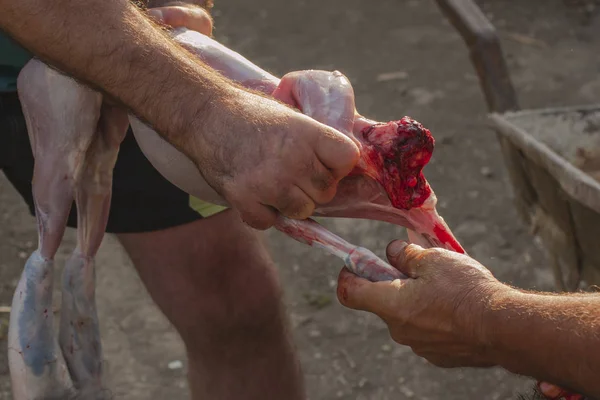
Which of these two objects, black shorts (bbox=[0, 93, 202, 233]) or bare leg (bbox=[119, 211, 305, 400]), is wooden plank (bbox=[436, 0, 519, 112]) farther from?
black shorts (bbox=[0, 93, 202, 233])

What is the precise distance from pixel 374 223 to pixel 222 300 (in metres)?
1.92

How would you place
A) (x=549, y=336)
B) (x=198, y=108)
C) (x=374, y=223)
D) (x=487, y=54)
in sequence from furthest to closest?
(x=374, y=223) < (x=487, y=54) < (x=198, y=108) < (x=549, y=336)

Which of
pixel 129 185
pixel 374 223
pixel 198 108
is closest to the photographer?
pixel 198 108

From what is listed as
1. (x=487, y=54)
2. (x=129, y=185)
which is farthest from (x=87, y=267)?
(x=487, y=54)

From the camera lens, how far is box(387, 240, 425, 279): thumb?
6.13ft

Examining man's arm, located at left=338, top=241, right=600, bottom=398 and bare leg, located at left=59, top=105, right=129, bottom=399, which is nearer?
man's arm, located at left=338, top=241, right=600, bottom=398

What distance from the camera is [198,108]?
1.96 m

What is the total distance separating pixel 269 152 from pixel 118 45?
417mm

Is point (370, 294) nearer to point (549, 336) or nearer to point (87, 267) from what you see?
point (549, 336)

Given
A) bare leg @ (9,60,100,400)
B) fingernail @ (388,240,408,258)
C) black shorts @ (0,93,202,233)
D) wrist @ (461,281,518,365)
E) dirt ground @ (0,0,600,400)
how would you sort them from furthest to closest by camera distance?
dirt ground @ (0,0,600,400), black shorts @ (0,93,202,233), bare leg @ (9,60,100,400), fingernail @ (388,240,408,258), wrist @ (461,281,518,365)

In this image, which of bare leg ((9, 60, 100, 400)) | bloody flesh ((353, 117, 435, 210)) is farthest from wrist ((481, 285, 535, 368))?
bare leg ((9, 60, 100, 400))

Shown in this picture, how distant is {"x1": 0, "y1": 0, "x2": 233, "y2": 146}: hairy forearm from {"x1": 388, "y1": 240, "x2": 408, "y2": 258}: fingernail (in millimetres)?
484

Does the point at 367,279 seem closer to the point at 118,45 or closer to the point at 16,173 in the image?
the point at 118,45

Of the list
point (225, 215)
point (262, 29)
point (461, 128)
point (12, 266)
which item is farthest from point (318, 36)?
point (225, 215)
